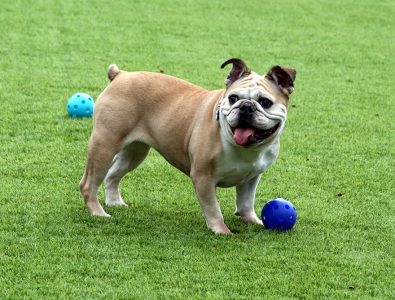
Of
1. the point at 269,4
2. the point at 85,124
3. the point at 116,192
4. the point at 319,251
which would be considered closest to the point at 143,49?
the point at 85,124

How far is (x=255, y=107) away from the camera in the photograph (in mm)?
6043

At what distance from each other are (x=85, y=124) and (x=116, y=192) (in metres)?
2.42

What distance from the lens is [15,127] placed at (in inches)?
365

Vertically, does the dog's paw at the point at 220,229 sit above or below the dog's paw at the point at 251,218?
above

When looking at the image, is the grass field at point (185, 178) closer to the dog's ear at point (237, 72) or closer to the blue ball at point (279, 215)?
the blue ball at point (279, 215)

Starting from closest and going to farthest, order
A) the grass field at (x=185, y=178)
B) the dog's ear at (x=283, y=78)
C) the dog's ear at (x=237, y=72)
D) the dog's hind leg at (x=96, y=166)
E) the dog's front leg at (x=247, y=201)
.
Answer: the grass field at (x=185, y=178)
the dog's ear at (x=283, y=78)
the dog's ear at (x=237, y=72)
the dog's hind leg at (x=96, y=166)
the dog's front leg at (x=247, y=201)

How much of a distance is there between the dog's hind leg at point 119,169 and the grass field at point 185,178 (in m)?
0.23

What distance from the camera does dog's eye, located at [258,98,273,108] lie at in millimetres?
6140

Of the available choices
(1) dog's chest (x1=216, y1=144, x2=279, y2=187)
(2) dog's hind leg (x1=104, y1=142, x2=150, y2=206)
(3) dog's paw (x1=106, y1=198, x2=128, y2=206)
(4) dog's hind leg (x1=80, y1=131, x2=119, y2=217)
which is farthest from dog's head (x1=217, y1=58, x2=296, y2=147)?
(3) dog's paw (x1=106, y1=198, x2=128, y2=206)

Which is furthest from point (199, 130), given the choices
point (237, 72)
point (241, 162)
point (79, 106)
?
point (79, 106)

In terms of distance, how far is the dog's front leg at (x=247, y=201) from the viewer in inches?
273

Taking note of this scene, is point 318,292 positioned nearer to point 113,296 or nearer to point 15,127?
point 113,296

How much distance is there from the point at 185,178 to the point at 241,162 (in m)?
1.73

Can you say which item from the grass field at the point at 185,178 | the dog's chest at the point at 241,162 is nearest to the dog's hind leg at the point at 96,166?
the grass field at the point at 185,178
